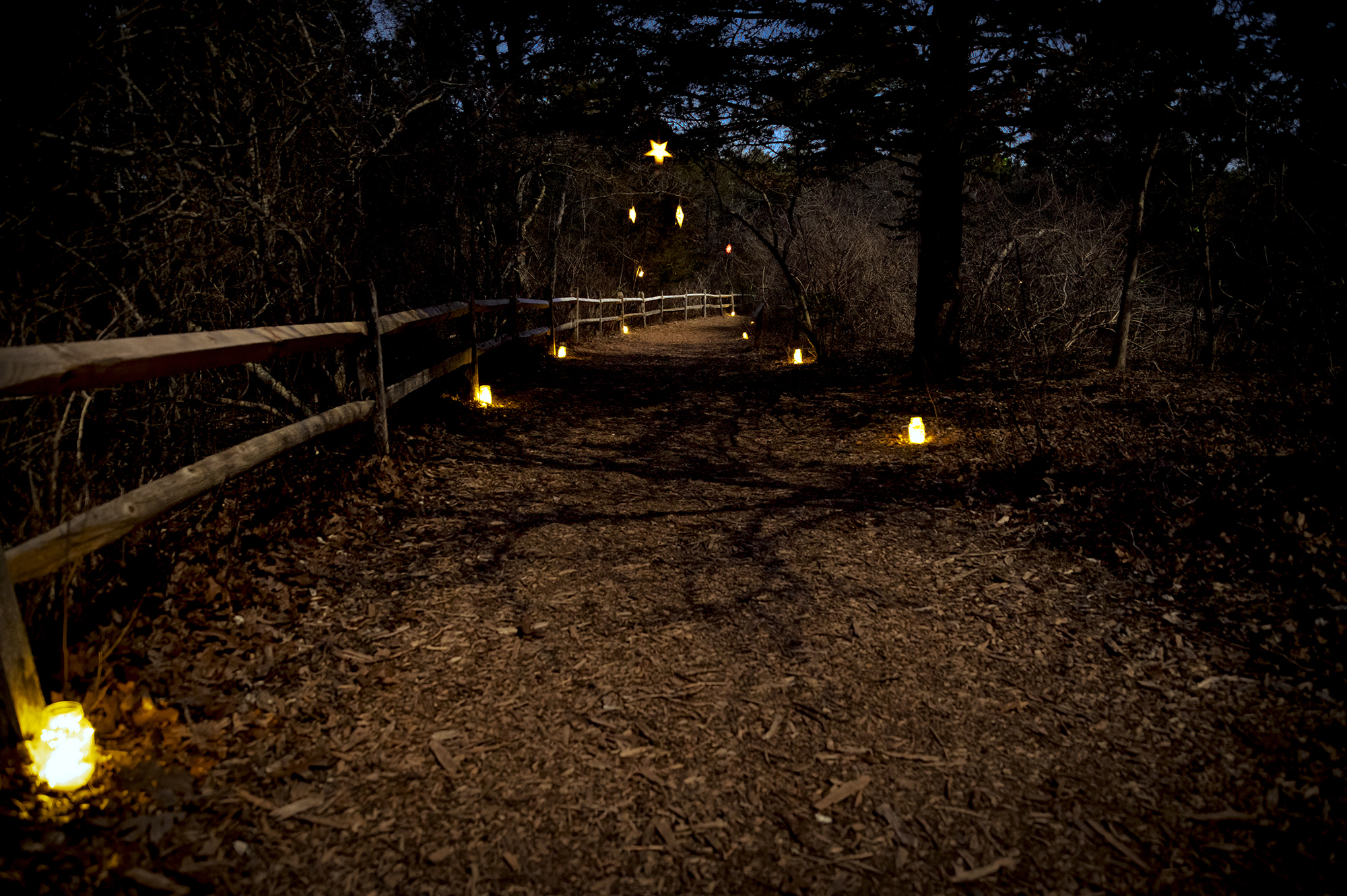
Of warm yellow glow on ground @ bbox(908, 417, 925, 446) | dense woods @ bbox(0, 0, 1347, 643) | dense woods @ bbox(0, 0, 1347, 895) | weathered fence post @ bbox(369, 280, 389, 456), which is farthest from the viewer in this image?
warm yellow glow on ground @ bbox(908, 417, 925, 446)

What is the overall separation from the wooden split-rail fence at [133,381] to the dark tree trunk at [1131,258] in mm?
8978

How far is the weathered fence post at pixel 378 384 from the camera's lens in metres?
4.95

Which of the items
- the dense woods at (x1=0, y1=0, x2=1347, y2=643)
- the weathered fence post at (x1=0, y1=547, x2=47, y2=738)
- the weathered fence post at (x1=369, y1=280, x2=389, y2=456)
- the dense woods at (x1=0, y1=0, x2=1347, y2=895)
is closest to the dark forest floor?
the dense woods at (x1=0, y1=0, x2=1347, y2=895)

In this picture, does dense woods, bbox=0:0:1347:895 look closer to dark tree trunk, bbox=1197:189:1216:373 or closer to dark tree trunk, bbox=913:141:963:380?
dark tree trunk, bbox=913:141:963:380

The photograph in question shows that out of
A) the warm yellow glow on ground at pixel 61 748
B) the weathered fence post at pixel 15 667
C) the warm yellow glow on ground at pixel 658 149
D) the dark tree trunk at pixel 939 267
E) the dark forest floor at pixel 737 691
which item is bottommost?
the dark forest floor at pixel 737 691

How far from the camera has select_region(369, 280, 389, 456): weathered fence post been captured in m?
4.95

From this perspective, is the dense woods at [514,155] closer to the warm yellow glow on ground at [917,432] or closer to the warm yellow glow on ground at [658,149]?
the warm yellow glow on ground at [658,149]

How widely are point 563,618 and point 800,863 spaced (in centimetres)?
165

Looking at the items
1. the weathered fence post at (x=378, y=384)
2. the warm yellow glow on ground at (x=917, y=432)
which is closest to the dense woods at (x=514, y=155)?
the weathered fence post at (x=378, y=384)

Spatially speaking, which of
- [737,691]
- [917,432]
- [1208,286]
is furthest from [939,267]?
[737,691]

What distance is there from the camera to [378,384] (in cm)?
502

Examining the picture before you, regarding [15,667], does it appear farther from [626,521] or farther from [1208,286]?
[1208,286]

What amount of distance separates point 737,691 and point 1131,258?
886 cm

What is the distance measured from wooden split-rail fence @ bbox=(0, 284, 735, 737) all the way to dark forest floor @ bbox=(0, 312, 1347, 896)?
321 mm
